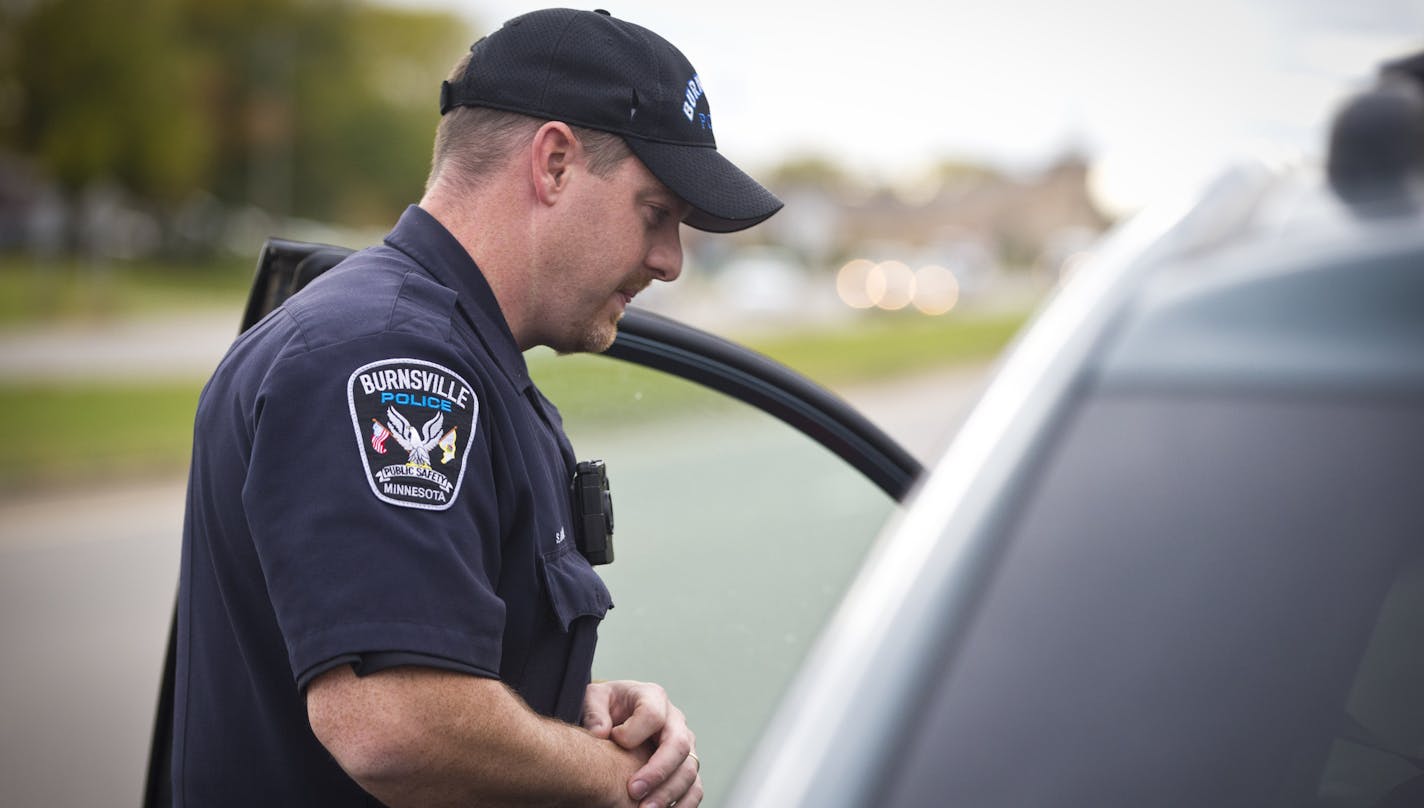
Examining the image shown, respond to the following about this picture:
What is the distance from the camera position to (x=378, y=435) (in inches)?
48.3

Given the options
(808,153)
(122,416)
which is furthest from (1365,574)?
(808,153)

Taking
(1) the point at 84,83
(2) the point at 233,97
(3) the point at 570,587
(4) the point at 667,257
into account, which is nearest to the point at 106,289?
(1) the point at 84,83

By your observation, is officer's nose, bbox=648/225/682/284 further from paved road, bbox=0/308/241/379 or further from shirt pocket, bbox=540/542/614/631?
paved road, bbox=0/308/241/379

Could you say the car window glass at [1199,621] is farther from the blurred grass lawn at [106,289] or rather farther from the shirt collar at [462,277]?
the blurred grass lawn at [106,289]

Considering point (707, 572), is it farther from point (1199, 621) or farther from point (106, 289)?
point (106, 289)

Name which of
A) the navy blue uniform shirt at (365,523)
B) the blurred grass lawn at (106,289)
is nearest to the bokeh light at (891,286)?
the blurred grass lawn at (106,289)

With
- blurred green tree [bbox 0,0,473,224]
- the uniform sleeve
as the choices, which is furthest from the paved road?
the uniform sleeve

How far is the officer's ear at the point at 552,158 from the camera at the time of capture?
1473 mm

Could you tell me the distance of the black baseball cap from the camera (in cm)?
149

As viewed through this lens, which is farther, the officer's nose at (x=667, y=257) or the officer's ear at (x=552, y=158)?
the officer's nose at (x=667, y=257)

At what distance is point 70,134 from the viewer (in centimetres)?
2536

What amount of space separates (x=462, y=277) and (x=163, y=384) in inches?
572

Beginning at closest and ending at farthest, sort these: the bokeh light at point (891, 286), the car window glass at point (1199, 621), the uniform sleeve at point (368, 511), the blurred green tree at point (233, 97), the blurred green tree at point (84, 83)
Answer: the car window glass at point (1199, 621) → the uniform sleeve at point (368, 511) → the blurred green tree at point (84, 83) → the blurred green tree at point (233, 97) → the bokeh light at point (891, 286)

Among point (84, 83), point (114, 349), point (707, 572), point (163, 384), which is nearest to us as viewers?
point (707, 572)
